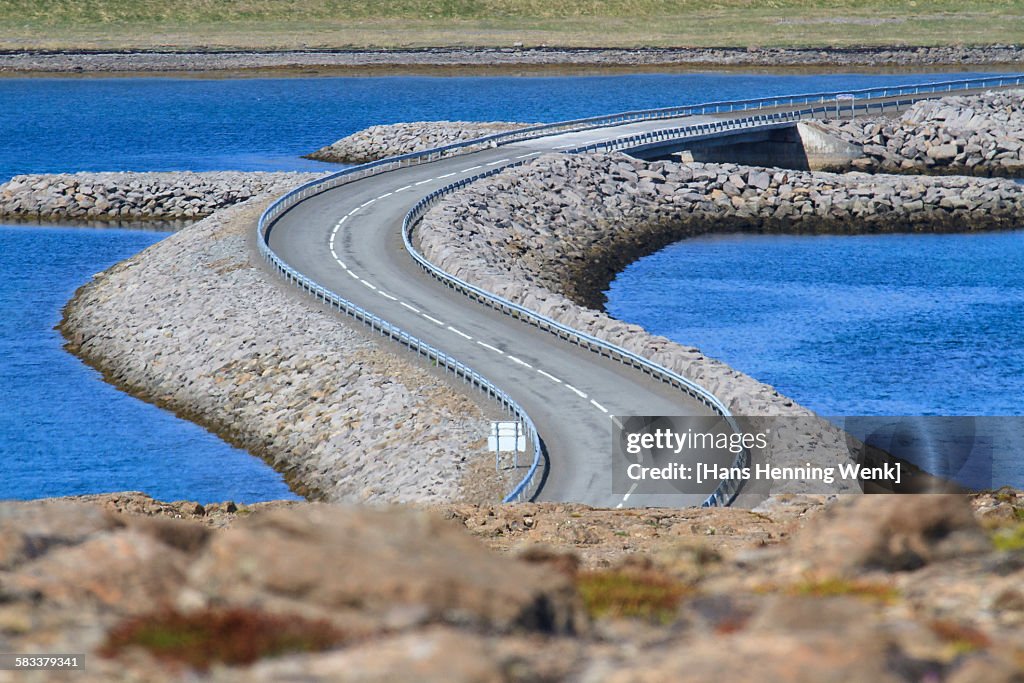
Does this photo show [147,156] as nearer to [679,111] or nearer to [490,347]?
[679,111]

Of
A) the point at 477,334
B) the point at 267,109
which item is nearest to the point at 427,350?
the point at 477,334

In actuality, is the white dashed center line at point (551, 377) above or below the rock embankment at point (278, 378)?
above

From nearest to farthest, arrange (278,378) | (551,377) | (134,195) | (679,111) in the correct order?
(551,377) → (278,378) → (134,195) → (679,111)

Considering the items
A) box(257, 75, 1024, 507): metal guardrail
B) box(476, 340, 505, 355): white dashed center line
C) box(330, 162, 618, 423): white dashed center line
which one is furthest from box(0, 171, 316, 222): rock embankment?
box(476, 340, 505, 355): white dashed center line

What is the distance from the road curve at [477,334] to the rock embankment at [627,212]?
2.71m

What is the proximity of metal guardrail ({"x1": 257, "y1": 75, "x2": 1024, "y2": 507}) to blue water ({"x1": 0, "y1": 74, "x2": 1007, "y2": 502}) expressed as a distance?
7586mm

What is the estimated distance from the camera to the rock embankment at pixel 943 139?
113062 millimetres

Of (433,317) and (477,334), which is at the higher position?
(477,334)

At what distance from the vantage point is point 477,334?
5256 cm

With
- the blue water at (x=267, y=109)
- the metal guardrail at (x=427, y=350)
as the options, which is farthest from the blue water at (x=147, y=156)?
the metal guardrail at (x=427, y=350)

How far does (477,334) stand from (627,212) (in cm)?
3975

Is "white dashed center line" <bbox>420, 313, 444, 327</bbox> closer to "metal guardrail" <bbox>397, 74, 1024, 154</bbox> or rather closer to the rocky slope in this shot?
the rocky slope

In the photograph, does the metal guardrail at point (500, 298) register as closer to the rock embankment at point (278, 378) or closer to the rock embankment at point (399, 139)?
the rock embankment at point (278, 378)

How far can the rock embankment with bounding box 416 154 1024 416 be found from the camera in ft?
236
